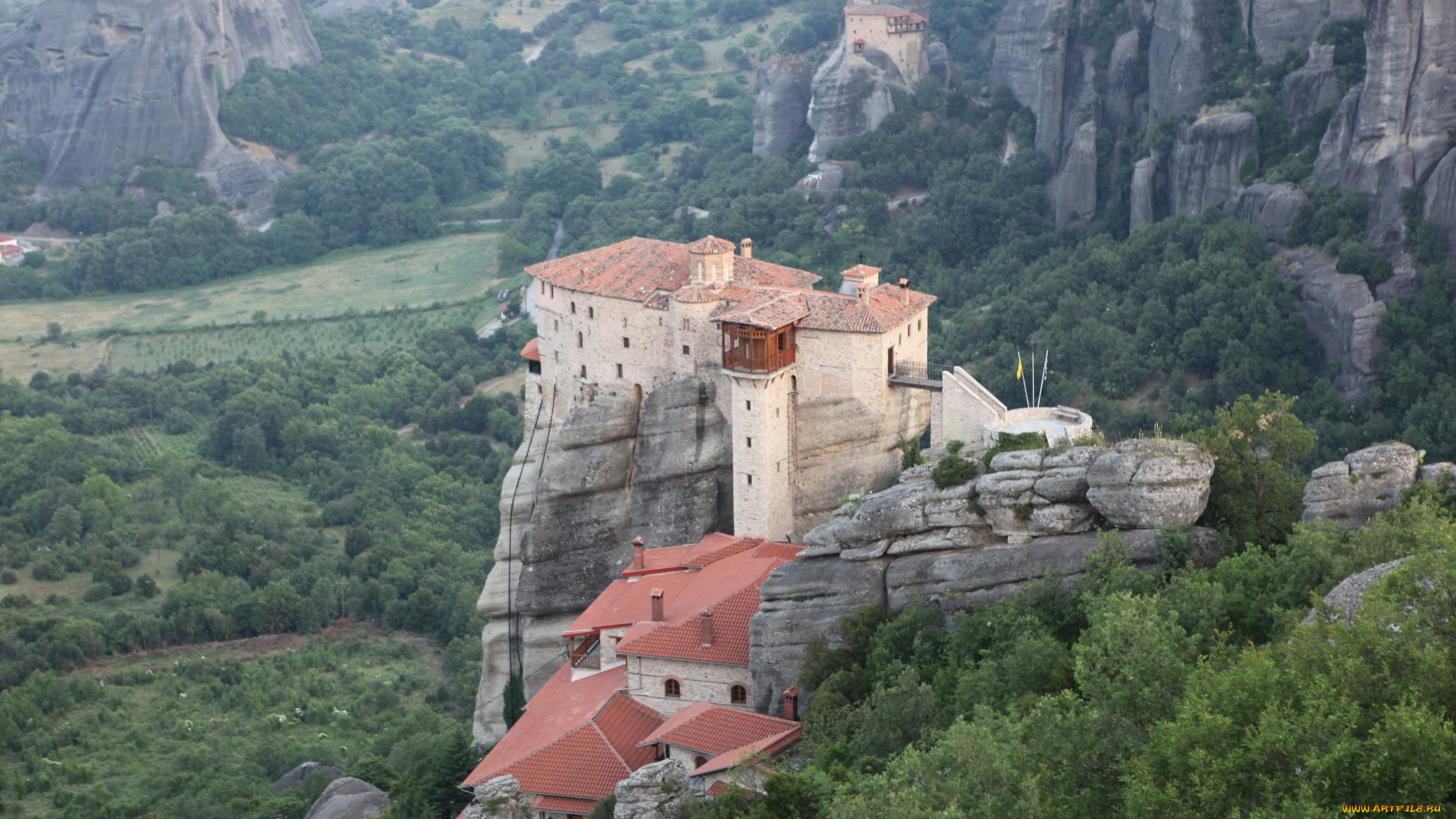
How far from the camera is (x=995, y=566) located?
138 ft

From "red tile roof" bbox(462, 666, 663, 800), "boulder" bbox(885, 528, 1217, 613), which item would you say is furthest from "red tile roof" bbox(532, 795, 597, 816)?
"boulder" bbox(885, 528, 1217, 613)

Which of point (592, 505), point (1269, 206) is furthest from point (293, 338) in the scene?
point (1269, 206)

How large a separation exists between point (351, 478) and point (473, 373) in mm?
16155

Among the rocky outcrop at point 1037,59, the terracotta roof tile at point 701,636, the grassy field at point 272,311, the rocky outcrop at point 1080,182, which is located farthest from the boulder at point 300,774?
the grassy field at point 272,311

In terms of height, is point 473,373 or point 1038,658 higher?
point 1038,658

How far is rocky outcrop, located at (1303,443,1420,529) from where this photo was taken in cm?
3962

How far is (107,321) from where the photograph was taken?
135375 millimetres

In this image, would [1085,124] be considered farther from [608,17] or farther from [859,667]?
[608,17]

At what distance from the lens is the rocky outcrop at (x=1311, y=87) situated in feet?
267

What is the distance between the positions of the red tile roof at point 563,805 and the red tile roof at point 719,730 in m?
2.20

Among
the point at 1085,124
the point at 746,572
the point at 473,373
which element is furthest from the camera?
the point at 473,373

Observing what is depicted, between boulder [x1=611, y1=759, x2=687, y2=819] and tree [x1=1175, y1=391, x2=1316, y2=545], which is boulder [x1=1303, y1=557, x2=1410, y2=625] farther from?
boulder [x1=611, y1=759, x2=687, y2=819]

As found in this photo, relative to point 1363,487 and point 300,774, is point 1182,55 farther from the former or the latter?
point 300,774

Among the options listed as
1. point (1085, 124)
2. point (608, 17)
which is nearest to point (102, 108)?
point (608, 17)
